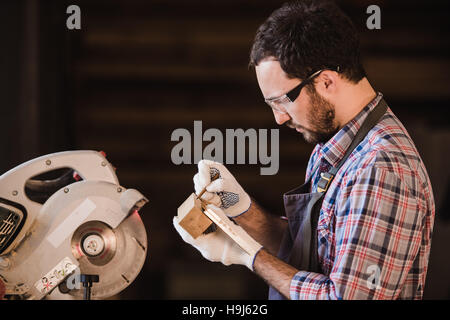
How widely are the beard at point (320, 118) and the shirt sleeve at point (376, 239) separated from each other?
11.3 inches

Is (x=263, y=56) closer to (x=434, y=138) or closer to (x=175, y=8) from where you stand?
(x=175, y=8)

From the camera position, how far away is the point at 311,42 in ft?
5.08

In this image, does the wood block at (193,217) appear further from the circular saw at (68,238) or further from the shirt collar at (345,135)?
the shirt collar at (345,135)

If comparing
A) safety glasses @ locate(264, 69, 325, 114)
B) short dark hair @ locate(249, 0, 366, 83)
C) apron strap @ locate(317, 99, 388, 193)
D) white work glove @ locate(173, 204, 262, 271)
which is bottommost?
white work glove @ locate(173, 204, 262, 271)

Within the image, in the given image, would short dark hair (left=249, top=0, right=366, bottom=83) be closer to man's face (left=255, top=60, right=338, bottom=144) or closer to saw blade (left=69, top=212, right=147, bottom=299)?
man's face (left=255, top=60, right=338, bottom=144)

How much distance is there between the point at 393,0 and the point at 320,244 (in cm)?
243

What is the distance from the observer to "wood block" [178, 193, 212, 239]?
4.90ft

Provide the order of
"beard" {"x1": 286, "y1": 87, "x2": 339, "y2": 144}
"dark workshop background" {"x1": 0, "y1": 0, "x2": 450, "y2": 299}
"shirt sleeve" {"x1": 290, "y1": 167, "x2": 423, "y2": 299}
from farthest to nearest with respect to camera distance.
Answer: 1. "dark workshop background" {"x1": 0, "y1": 0, "x2": 450, "y2": 299}
2. "beard" {"x1": 286, "y1": 87, "x2": 339, "y2": 144}
3. "shirt sleeve" {"x1": 290, "y1": 167, "x2": 423, "y2": 299}

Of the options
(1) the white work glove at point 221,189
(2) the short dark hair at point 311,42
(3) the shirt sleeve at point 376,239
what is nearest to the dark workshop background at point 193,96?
(1) the white work glove at point 221,189

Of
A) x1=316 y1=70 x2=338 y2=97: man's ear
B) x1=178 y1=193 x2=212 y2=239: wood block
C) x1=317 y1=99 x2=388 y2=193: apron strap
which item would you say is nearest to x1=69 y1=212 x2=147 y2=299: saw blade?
x1=178 y1=193 x2=212 y2=239: wood block

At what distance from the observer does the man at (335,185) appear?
4.36 feet

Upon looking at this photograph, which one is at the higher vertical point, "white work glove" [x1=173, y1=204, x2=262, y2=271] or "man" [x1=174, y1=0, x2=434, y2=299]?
"man" [x1=174, y1=0, x2=434, y2=299]

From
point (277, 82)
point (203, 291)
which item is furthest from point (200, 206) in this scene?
point (203, 291)

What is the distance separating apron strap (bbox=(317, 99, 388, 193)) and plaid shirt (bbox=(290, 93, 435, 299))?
7 cm
